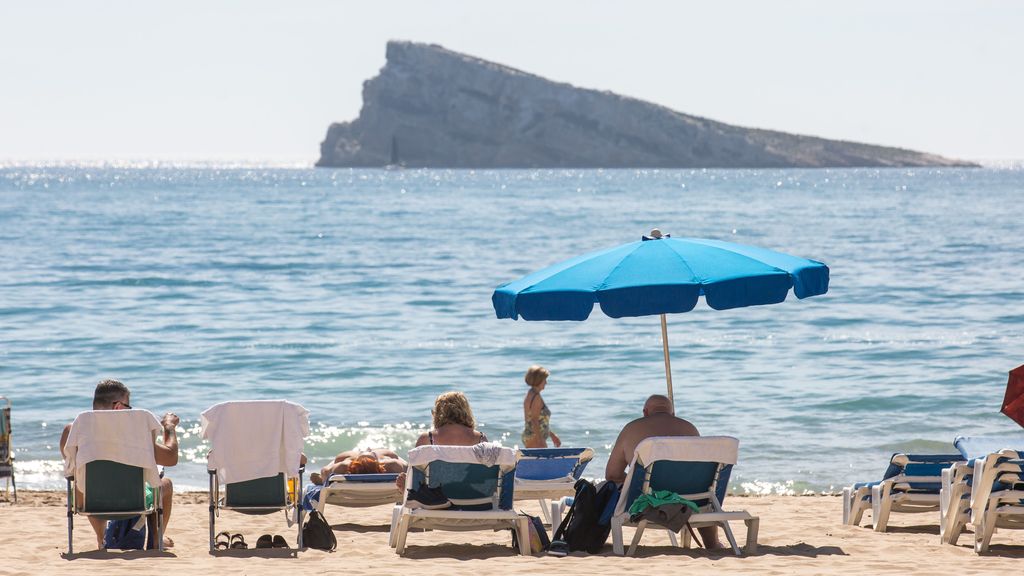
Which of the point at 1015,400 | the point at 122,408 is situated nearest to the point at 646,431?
the point at 1015,400

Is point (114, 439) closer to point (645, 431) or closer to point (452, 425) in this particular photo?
point (452, 425)

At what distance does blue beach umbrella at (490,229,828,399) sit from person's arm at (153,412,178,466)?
1.70 meters

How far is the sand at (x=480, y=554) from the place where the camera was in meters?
6.18

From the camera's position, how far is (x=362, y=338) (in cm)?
2144

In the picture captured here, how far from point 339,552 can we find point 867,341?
1512 centimetres

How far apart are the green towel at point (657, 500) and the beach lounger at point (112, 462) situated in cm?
229

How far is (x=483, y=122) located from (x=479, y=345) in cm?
15883

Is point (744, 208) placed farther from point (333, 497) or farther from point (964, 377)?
point (333, 497)

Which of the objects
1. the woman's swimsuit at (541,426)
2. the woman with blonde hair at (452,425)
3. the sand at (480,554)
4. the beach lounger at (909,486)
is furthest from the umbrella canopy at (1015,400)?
the woman's swimsuit at (541,426)

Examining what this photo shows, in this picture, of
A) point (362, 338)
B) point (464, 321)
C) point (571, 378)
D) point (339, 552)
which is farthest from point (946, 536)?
point (464, 321)

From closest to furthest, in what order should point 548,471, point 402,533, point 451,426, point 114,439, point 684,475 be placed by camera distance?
point 114,439, point 684,475, point 402,533, point 451,426, point 548,471

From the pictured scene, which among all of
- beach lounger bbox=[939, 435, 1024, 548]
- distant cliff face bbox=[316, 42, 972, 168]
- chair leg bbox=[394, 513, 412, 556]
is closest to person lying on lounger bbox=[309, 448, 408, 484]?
chair leg bbox=[394, 513, 412, 556]

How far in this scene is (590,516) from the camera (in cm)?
677

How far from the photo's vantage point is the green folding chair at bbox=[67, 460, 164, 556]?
6.51m
